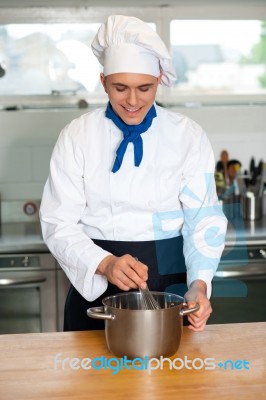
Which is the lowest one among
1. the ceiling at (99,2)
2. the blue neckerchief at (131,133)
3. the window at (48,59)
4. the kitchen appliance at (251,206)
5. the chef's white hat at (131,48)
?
the kitchen appliance at (251,206)

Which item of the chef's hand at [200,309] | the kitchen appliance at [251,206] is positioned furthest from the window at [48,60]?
the chef's hand at [200,309]

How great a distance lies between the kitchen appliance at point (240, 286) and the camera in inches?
129

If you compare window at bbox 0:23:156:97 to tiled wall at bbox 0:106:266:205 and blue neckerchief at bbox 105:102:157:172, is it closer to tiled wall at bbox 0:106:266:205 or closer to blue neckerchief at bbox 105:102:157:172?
tiled wall at bbox 0:106:266:205

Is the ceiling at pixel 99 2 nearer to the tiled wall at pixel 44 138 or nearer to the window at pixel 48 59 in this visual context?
the window at pixel 48 59

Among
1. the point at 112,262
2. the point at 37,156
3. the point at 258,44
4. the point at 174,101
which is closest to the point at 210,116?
the point at 174,101

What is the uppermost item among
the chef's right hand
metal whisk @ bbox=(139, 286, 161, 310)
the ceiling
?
the ceiling

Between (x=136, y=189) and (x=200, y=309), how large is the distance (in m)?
0.51

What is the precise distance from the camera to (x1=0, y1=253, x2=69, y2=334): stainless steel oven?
10.5 ft

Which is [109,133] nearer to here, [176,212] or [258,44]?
[176,212]

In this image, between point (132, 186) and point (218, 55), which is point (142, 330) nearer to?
point (132, 186)

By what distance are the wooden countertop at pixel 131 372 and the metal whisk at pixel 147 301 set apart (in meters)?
0.13

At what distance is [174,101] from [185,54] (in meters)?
0.25

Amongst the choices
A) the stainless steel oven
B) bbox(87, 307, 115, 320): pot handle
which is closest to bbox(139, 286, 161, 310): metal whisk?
bbox(87, 307, 115, 320): pot handle

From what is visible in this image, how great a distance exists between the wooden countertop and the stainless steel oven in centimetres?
127
